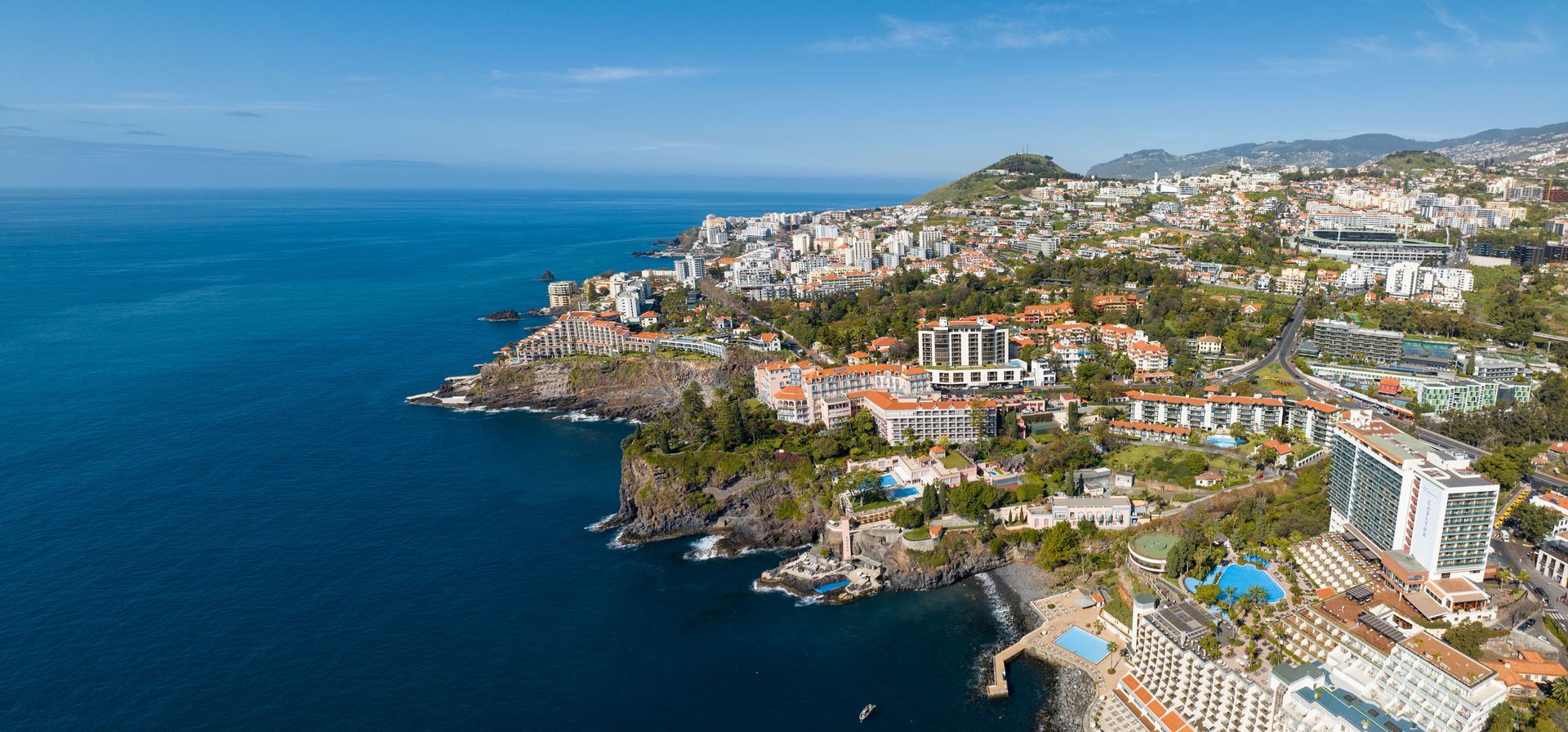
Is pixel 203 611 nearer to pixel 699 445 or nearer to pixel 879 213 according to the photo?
pixel 699 445

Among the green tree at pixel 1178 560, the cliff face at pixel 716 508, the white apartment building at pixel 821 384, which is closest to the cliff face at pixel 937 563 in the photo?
the cliff face at pixel 716 508

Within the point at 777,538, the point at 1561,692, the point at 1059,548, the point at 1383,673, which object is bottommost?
the point at 777,538

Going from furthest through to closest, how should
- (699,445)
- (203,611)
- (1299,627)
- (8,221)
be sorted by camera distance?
(8,221) < (699,445) < (203,611) < (1299,627)

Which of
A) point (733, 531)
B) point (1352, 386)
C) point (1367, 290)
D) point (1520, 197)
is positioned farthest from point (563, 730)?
point (1520, 197)

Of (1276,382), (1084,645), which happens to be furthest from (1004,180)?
(1084,645)

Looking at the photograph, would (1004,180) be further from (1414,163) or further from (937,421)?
(937,421)

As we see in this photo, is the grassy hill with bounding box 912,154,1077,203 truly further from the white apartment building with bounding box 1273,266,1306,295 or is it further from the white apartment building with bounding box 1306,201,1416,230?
the white apartment building with bounding box 1273,266,1306,295

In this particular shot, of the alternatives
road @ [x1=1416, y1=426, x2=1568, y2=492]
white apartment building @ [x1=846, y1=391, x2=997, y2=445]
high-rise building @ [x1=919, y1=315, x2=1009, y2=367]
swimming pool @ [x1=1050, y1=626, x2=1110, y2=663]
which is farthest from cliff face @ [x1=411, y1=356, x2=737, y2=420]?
road @ [x1=1416, y1=426, x2=1568, y2=492]
